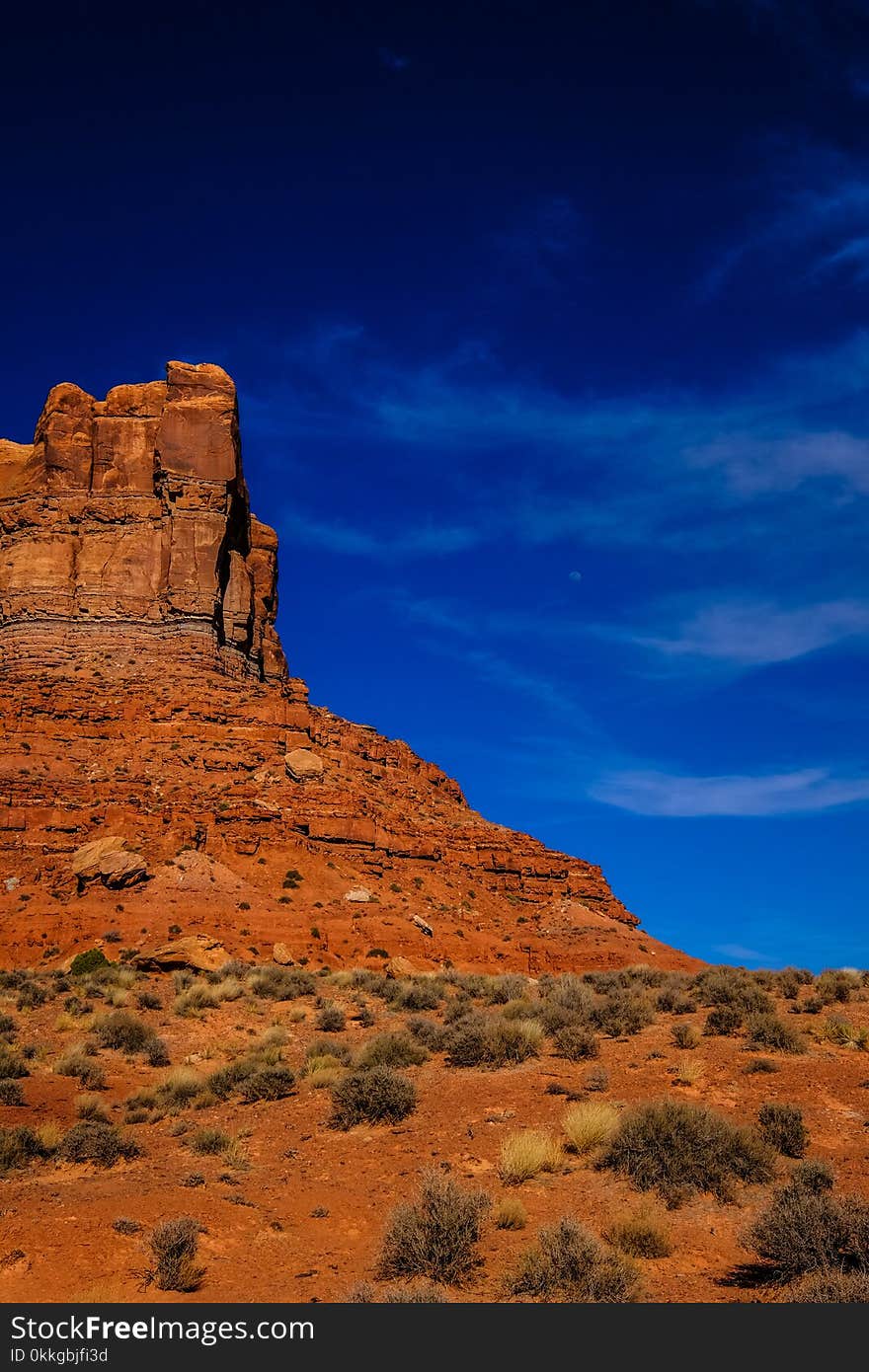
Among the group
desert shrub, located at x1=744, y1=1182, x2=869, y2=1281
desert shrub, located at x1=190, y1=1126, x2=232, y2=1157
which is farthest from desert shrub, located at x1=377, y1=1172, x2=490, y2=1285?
desert shrub, located at x1=190, y1=1126, x2=232, y2=1157

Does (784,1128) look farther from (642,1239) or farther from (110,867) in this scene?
(110,867)

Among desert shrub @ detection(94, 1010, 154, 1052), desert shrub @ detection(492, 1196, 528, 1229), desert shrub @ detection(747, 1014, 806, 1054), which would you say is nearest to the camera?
desert shrub @ detection(492, 1196, 528, 1229)

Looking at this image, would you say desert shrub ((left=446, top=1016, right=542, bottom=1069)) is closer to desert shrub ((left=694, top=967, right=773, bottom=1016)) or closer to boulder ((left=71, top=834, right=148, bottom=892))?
desert shrub ((left=694, top=967, right=773, bottom=1016))

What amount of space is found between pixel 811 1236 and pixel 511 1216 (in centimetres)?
294

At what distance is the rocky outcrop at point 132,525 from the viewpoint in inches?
2245

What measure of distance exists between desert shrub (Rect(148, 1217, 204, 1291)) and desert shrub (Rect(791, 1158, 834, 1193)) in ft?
19.1

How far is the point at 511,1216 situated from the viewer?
29.6 feet

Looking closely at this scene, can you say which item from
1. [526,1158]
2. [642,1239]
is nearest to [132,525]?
[526,1158]

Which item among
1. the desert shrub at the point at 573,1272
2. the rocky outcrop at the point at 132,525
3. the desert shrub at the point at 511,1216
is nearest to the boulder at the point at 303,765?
the rocky outcrop at the point at 132,525

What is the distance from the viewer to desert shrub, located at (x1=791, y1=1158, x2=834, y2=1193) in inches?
350

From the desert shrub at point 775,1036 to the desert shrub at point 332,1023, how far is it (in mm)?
9145

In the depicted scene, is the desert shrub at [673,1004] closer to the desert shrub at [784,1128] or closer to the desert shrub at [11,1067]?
the desert shrub at [784,1128]
